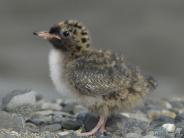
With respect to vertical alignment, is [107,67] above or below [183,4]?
below

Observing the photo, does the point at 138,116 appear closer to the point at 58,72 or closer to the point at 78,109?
the point at 78,109

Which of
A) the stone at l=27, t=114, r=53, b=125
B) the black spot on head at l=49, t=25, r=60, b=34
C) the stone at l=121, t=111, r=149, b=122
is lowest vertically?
the stone at l=27, t=114, r=53, b=125

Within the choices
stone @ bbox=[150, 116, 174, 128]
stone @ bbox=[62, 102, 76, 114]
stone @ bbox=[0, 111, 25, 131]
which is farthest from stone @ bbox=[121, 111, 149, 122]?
stone @ bbox=[0, 111, 25, 131]

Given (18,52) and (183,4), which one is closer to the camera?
(18,52)

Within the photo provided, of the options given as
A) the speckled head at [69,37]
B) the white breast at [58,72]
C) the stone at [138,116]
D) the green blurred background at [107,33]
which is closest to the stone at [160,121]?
the stone at [138,116]

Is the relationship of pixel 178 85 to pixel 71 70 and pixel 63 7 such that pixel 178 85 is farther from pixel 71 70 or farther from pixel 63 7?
pixel 71 70

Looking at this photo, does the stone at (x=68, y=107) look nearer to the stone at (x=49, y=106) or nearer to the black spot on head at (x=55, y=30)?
the stone at (x=49, y=106)

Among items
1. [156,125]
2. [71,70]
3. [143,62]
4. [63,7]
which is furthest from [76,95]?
[63,7]

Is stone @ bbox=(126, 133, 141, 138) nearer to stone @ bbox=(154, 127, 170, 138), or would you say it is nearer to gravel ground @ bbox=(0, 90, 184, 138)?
gravel ground @ bbox=(0, 90, 184, 138)
